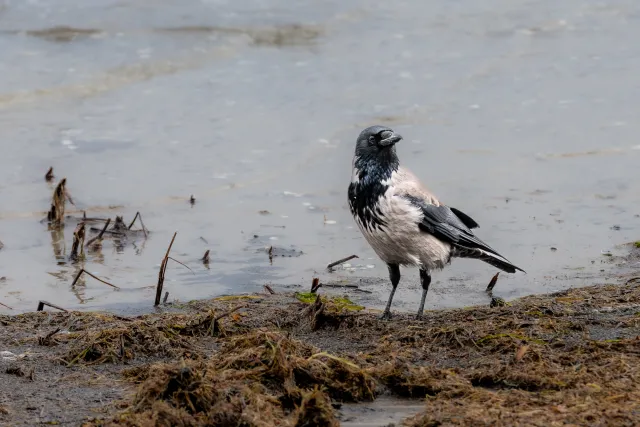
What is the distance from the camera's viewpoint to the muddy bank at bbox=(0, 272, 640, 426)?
5.26 metres

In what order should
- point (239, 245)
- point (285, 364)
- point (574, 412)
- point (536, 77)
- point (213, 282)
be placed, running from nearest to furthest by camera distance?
point (574, 412)
point (285, 364)
point (213, 282)
point (239, 245)
point (536, 77)

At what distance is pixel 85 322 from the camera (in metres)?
7.39

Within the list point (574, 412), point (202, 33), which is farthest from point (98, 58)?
point (574, 412)

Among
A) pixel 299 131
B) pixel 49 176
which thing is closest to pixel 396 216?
pixel 49 176

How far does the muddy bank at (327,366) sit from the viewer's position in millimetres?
5262

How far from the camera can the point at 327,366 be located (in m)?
5.81

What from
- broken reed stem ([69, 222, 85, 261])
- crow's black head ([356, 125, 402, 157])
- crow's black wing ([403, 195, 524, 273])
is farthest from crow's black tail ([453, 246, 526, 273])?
broken reed stem ([69, 222, 85, 261])

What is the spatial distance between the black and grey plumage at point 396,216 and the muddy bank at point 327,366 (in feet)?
1.47

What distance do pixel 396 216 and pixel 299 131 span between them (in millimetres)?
5663

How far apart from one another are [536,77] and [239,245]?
21.9 ft

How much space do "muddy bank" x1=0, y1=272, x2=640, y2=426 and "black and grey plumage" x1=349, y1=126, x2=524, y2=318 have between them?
0.45 metres

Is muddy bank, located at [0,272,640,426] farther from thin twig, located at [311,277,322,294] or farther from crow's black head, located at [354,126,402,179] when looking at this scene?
crow's black head, located at [354,126,402,179]

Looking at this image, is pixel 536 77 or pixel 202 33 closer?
pixel 536 77

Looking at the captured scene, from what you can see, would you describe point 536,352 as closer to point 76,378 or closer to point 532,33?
point 76,378
